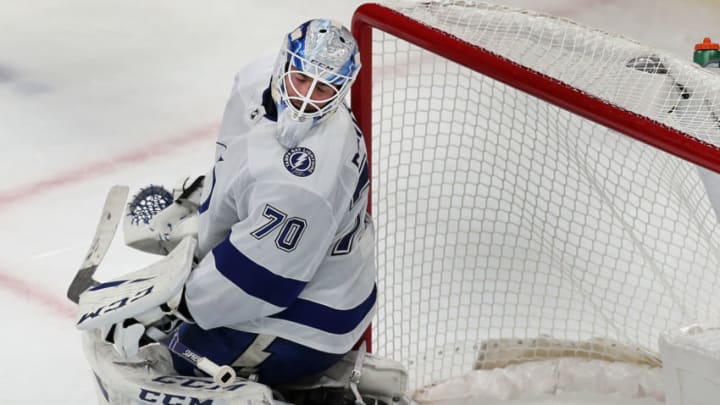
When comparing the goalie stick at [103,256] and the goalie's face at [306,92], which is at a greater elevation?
the goalie's face at [306,92]

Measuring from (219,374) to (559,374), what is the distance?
0.74m

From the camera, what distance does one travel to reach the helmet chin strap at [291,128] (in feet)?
6.01

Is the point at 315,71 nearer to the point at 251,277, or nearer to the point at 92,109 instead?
the point at 251,277

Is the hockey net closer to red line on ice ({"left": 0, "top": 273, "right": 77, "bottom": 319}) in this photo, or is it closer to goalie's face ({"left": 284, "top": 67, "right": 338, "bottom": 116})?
goalie's face ({"left": 284, "top": 67, "right": 338, "bottom": 116})

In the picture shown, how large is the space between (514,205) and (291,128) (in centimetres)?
68

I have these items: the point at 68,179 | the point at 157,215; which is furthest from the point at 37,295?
the point at 157,215

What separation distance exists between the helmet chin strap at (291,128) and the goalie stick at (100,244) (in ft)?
1.74

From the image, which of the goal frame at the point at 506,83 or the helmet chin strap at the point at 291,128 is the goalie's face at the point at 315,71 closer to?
the helmet chin strap at the point at 291,128

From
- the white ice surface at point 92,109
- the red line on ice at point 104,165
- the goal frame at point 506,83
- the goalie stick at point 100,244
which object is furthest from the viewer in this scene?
the red line on ice at point 104,165

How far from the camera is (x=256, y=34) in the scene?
411 cm

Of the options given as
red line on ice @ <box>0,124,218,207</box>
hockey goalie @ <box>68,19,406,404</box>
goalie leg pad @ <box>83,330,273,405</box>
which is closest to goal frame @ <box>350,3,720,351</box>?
hockey goalie @ <box>68,19,406,404</box>

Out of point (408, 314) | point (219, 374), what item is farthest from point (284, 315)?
point (408, 314)

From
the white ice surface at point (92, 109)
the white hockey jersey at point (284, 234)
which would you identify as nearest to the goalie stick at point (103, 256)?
the white hockey jersey at point (284, 234)

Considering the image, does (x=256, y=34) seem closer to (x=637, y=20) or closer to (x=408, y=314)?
(x=637, y=20)
